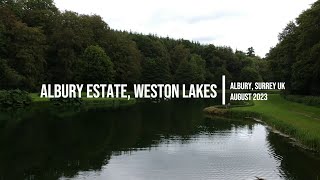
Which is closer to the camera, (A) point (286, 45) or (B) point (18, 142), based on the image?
(B) point (18, 142)

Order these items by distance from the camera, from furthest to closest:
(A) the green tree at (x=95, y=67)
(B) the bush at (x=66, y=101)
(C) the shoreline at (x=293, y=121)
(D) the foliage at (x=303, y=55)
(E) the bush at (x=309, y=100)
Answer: (A) the green tree at (x=95, y=67), (B) the bush at (x=66, y=101), (D) the foliage at (x=303, y=55), (E) the bush at (x=309, y=100), (C) the shoreline at (x=293, y=121)

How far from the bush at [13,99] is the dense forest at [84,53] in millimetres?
7006

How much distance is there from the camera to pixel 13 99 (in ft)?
239

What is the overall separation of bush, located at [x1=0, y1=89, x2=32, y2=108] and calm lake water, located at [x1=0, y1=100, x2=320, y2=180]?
20.4 m

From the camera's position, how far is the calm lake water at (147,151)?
27.2 metres

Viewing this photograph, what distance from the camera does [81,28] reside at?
103 meters

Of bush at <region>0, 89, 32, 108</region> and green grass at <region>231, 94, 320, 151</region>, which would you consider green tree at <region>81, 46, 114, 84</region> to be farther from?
green grass at <region>231, 94, 320, 151</region>

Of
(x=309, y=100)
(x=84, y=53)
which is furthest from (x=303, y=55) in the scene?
(x=84, y=53)

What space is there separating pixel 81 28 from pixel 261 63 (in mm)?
113953

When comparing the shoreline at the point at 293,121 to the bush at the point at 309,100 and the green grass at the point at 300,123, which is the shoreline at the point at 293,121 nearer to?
the green grass at the point at 300,123

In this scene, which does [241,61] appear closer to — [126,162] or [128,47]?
[128,47]

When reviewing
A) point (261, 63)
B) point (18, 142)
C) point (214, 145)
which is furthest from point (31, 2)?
point (261, 63)

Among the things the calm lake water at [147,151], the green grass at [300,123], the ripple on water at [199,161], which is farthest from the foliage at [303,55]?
the ripple on water at [199,161]

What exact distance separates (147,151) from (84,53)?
69.5 metres
